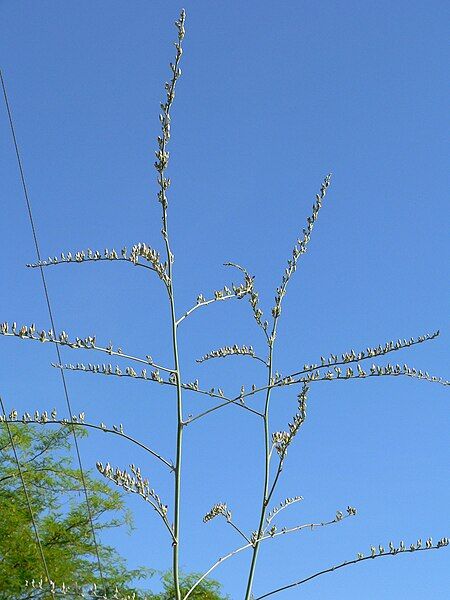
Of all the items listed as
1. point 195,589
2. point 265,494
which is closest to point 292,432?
point 265,494

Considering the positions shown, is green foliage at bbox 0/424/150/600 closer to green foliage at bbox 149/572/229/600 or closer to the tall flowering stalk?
green foliage at bbox 149/572/229/600

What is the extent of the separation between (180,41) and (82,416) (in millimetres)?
1424

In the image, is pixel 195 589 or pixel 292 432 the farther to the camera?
pixel 195 589

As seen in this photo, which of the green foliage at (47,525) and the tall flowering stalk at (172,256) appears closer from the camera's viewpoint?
the tall flowering stalk at (172,256)

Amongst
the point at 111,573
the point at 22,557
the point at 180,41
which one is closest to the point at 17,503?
the point at 22,557

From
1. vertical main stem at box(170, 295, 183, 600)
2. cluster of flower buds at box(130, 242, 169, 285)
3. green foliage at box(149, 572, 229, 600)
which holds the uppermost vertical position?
green foliage at box(149, 572, 229, 600)

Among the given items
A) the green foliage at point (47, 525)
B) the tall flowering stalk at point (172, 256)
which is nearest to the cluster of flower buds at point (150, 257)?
the tall flowering stalk at point (172, 256)

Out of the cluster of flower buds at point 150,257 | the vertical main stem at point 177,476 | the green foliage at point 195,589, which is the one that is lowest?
the vertical main stem at point 177,476

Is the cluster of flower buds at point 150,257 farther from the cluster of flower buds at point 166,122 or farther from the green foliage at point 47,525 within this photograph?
→ the green foliage at point 47,525

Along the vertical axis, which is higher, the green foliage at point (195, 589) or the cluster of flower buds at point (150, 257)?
the green foliage at point (195, 589)

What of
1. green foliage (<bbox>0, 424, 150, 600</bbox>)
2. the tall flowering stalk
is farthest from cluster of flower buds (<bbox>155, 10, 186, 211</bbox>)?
green foliage (<bbox>0, 424, 150, 600</bbox>)

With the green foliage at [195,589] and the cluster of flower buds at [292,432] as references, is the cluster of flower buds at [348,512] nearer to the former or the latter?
the cluster of flower buds at [292,432]

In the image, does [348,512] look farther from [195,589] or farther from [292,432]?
[195,589]

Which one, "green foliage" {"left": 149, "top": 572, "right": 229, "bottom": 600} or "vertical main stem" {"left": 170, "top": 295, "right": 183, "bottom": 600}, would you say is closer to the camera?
"vertical main stem" {"left": 170, "top": 295, "right": 183, "bottom": 600}
